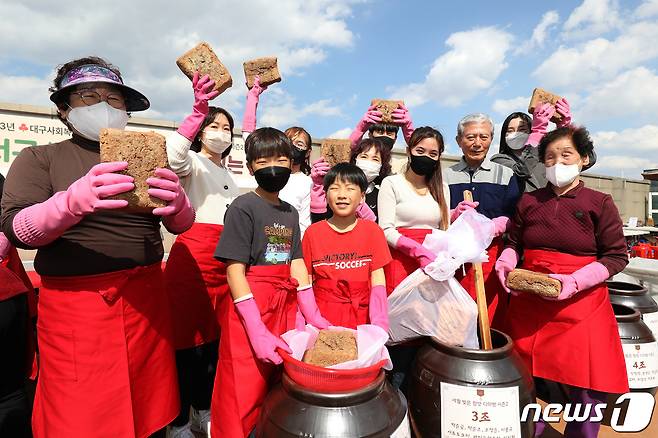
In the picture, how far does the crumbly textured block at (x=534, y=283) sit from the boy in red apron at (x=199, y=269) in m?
1.97

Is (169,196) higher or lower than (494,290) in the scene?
higher

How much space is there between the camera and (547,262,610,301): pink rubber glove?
86.3 inches

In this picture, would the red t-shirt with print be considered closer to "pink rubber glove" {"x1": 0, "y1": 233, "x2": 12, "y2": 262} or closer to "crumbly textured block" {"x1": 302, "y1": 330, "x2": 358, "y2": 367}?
"crumbly textured block" {"x1": 302, "y1": 330, "x2": 358, "y2": 367}

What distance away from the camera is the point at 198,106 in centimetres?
237

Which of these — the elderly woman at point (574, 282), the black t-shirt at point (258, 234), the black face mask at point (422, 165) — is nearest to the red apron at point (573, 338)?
the elderly woman at point (574, 282)

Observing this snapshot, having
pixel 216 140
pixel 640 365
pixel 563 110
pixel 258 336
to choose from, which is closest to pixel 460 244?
pixel 258 336

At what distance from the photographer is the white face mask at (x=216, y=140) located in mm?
2680

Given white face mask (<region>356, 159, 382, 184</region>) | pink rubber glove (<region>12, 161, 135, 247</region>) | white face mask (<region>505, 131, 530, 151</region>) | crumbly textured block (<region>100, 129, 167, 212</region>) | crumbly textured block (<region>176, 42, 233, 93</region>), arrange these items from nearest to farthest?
pink rubber glove (<region>12, 161, 135, 247</region>), crumbly textured block (<region>100, 129, 167, 212</region>), crumbly textured block (<region>176, 42, 233, 93</region>), white face mask (<region>356, 159, 382, 184</region>), white face mask (<region>505, 131, 530, 151</region>)

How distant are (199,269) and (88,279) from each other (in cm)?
85

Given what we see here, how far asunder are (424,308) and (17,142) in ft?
28.9

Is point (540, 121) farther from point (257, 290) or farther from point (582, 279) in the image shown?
point (257, 290)

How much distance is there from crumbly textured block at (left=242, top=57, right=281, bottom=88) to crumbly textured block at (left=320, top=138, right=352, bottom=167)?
2.73 feet

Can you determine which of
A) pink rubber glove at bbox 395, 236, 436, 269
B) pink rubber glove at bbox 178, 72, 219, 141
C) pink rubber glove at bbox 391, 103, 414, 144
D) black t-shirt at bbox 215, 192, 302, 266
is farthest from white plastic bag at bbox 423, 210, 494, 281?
pink rubber glove at bbox 178, 72, 219, 141

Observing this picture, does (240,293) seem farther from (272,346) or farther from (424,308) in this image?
(424,308)
